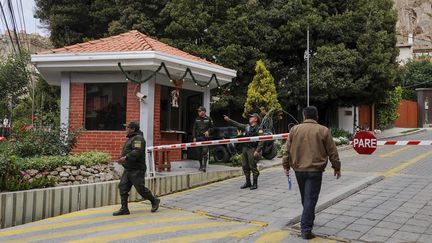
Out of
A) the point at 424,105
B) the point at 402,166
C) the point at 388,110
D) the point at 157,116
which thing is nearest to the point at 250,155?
the point at 157,116

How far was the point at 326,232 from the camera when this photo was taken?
6109mm

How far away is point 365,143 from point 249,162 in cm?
282

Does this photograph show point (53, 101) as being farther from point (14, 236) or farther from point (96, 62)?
point (14, 236)

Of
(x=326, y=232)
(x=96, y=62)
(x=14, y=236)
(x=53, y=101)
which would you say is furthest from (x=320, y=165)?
(x=53, y=101)

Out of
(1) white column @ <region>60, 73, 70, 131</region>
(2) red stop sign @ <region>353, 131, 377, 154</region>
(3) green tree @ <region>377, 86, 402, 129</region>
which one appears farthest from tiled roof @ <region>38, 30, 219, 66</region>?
(3) green tree @ <region>377, 86, 402, 129</region>

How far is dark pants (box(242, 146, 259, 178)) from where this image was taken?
9.35 meters

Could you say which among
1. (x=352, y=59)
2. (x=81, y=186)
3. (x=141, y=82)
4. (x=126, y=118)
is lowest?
(x=81, y=186)

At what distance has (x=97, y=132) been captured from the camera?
10.5 meters

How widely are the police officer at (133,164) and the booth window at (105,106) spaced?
121 inches

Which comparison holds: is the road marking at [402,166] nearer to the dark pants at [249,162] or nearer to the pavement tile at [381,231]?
the dark pants at [249,162]

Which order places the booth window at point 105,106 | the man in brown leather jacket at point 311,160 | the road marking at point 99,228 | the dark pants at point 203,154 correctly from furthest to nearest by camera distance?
the dark pants at point 203,154
the booth window at point 105,106
the road marking at point 99,228
the man in brown leather jacket at point 311,160

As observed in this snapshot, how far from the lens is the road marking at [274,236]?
19.0ft

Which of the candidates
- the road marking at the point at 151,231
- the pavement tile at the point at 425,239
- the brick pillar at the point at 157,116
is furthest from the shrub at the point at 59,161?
the pavement tile at the point at 425,239

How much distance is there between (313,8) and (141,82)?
14.5 metres
